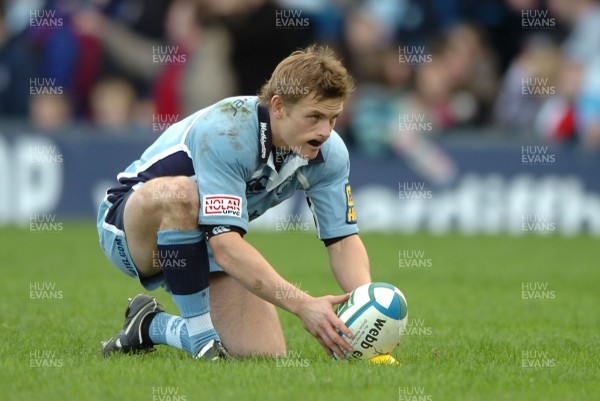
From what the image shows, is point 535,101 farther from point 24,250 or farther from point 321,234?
point 321,234

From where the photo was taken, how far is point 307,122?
5.57 m

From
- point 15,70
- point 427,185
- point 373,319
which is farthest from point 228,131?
point 15,70

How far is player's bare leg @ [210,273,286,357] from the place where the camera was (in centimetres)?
607

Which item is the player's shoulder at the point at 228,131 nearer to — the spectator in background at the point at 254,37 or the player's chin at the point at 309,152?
the player's chin at the point at 309,152

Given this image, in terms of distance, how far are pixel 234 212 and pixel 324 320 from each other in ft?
2.27

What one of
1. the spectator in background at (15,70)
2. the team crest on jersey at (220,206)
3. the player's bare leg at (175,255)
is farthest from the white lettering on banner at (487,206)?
the team crest on jersey at (220,206)

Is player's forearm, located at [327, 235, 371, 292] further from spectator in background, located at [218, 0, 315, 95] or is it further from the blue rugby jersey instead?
spectator in background, located at [218, 0, 315, 95]

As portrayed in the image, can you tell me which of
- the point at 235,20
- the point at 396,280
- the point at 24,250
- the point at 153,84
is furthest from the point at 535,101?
the point at 24,250

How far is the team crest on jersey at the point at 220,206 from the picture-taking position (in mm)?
5543

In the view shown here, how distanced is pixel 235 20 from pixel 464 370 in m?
10.7

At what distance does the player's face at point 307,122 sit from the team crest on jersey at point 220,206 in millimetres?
425

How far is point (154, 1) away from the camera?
16.5 m

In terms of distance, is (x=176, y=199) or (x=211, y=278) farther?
(x=211, y=278)

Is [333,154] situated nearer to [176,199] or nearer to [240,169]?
[240,169]
